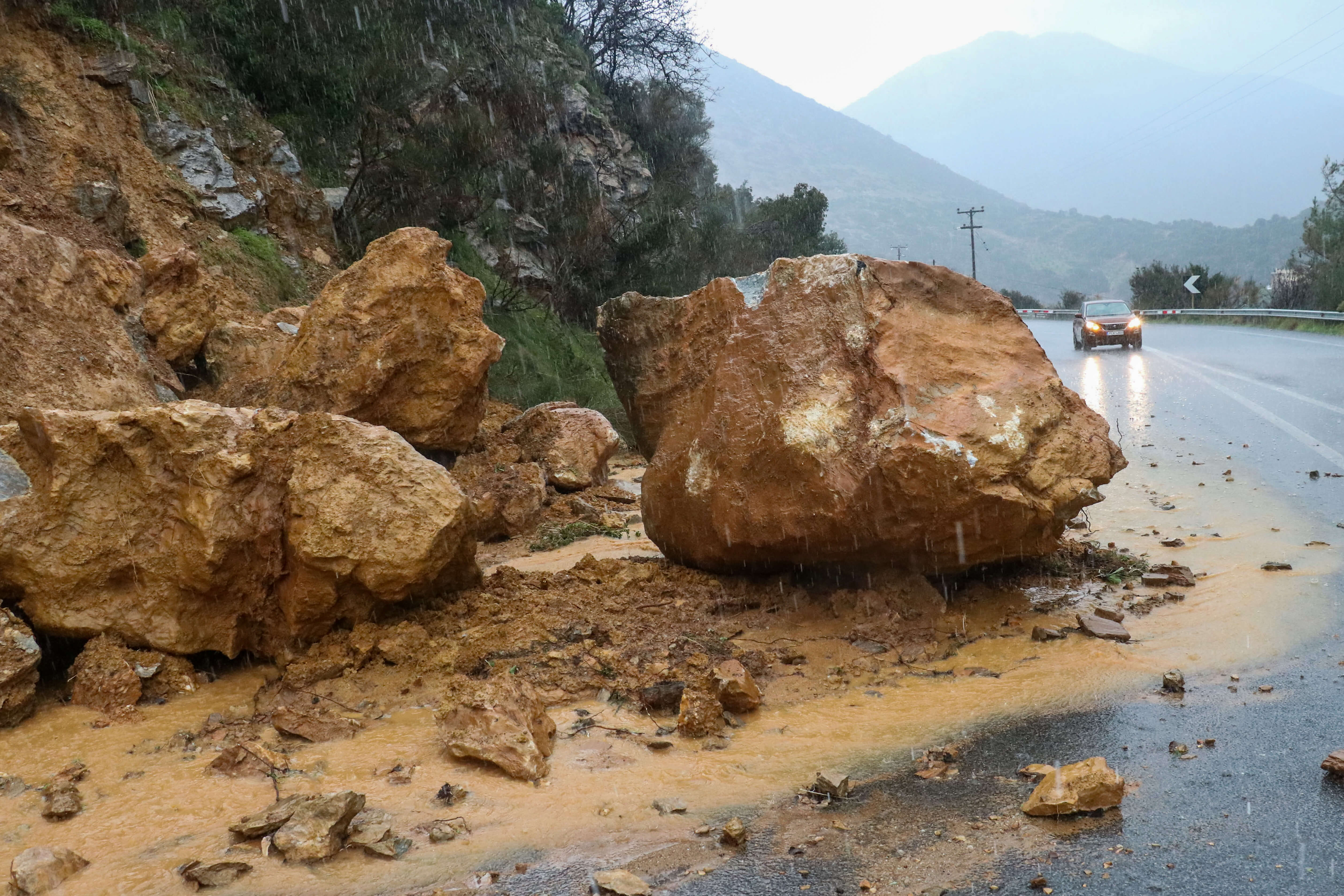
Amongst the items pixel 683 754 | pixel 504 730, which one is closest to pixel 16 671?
pixel 504 730

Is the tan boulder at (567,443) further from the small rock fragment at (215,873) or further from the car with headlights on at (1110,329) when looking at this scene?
the car with headlights on at (1110,329)

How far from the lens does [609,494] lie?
986 cm

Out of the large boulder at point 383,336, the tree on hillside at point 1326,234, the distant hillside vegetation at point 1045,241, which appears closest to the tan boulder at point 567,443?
the large boulder at point 383,336

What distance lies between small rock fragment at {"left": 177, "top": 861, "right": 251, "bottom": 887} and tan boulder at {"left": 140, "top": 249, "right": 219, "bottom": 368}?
6.78m

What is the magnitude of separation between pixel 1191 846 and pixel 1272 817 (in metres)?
0.33

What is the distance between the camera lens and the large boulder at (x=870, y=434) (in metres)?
5.24

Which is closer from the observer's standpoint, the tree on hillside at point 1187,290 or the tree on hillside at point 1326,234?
the tree on hillside at point 1326,234

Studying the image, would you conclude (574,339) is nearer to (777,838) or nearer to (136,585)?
(136,585)

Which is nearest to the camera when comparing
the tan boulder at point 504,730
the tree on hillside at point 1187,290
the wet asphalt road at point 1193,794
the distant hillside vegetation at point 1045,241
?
the wet asphalt road at point 1193,794

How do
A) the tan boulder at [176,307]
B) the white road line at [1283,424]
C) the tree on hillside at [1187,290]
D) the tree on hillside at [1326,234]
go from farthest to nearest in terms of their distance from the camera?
the tree on hillside at [1187,290]
the tree on hillside at [1326,234]
the white road line at [1283,424]
the tan boulder at [176,307]

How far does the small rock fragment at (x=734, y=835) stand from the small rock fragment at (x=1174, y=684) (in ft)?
6.76

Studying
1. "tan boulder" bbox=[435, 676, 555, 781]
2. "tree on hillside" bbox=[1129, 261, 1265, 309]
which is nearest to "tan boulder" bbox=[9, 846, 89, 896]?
"tan boulder" bbox=[435, 676, 555, 781]

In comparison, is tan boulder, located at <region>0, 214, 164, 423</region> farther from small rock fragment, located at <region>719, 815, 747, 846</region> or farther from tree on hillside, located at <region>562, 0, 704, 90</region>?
tree on hillside, located at <region>562, 0, 704, 90</region>

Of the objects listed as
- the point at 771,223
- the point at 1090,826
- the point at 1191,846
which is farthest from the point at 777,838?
the point at 771,223
